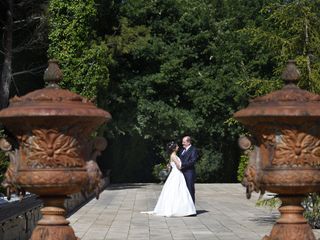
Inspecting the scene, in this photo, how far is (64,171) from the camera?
614 cm

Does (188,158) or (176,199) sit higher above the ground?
(188,158)

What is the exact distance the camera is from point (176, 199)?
1636 centimetres

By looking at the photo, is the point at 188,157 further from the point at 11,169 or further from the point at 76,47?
the point at 11,169

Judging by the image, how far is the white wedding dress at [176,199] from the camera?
1620cm

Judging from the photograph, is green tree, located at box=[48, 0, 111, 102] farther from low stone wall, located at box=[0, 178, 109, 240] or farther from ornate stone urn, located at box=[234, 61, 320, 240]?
ornate stone urn, located at box=[234, 61, 320, 240]

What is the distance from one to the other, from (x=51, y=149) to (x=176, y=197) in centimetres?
1036

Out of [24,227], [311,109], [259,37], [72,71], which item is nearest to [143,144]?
[72,71]

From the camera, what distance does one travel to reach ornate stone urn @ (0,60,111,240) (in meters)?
6.10

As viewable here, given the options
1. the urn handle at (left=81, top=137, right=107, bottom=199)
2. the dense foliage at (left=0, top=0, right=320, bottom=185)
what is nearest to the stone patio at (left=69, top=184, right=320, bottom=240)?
the dense foliage at (left=0, top=0, right=320, bottom=185)

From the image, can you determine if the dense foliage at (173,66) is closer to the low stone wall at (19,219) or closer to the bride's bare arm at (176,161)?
the bride's bare arm at (176,161)

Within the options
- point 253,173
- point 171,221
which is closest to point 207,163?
point 171,221

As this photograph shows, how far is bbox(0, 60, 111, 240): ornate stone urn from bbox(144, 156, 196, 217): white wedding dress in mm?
9971

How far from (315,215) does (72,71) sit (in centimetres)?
1236

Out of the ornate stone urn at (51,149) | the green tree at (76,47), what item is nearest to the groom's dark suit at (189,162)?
the green tree at (76,47)
